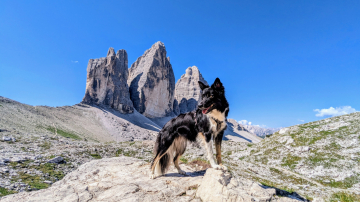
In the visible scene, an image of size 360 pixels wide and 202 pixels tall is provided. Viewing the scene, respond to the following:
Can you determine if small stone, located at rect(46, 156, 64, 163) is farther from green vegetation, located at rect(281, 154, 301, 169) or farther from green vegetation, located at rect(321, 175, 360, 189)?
green vegetation, located at rect(321, 175, 360, 189)

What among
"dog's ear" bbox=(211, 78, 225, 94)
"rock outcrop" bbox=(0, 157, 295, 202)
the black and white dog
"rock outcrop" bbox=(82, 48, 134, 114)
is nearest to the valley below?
"rock outcrop" bbox=(0, 157, 295, 202)

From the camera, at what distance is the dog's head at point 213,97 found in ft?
15.3

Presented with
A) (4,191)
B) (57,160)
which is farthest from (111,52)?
(4,191)

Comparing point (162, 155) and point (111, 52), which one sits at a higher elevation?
point (111, 52)

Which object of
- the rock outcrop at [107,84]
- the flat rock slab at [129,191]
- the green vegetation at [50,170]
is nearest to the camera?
the flat rock slab at [129,191]

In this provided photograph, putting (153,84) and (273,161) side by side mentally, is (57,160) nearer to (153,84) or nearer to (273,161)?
(273,161)

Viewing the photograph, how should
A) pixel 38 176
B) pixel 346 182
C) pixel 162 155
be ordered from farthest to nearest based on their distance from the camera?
Result: pixel 346 182 → pixel 38 176 → pixel 162 155

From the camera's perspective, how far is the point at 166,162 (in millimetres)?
6098

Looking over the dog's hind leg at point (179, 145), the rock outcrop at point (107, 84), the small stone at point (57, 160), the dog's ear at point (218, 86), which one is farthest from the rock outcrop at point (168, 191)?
the rock outcrop at point (107, 84)

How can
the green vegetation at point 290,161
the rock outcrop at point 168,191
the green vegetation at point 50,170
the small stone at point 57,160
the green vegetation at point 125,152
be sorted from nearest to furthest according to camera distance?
the rock outcrop at point 168,191, the green vegetation at point 50,170, the small stone at point 57,160, the green vegetation at point 290,161, the green vegetation at point 125,152

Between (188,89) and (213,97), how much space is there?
537ft

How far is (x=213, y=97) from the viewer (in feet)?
15.4

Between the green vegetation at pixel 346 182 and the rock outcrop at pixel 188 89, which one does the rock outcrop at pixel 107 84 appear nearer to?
the rock outcrop at pixel 188 89

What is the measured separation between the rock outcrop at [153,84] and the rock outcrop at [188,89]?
31.2 m
